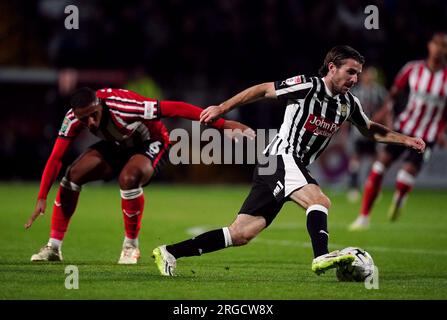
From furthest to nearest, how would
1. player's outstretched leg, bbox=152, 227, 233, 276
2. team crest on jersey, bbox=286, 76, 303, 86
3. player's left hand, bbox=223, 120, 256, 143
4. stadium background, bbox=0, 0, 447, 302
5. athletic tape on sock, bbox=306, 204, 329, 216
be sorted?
1. stadium background, bbox=0, 0, 447, 302
2. player's left hand, bbox=223, 120, 256, 143
3. player's outstretched leg, bbox=152, 227, 233, 276
4. team crest on jersey, bbox=286, 76, 303, 86
5. athletic tape on sock, bbox=306, 204, 329, 216

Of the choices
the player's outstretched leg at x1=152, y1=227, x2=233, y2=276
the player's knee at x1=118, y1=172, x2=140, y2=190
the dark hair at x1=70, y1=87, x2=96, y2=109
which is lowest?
the player's outstretched leg at x1=152, y1=227, x2=233, y2=276

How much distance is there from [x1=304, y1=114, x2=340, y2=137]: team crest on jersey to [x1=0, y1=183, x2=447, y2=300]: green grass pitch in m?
1.17

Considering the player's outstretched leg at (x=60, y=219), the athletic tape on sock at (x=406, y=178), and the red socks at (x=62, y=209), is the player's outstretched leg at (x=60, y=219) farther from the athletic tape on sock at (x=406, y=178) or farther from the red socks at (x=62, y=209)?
the athletic tape on sock at (x=406, y=178)

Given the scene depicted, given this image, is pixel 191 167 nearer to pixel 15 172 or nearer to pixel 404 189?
pixel 15 172

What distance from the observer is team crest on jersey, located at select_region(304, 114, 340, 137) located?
7.19 metres

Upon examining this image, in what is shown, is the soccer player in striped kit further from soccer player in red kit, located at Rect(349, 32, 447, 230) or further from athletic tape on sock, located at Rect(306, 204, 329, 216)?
soccer player in red kit, located at Rect(349, 32, 447, 230)

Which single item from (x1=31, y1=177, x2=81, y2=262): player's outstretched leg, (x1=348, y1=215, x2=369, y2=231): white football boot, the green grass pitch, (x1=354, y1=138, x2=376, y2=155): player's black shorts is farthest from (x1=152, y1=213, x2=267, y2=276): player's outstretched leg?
(x1=354, y1=138, x2=376, y2=155): player's black shorts

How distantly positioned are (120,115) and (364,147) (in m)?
11.9

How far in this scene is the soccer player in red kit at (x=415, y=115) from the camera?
12320 mm

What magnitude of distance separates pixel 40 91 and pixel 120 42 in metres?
2.61

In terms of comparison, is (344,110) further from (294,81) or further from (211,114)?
(211,114)

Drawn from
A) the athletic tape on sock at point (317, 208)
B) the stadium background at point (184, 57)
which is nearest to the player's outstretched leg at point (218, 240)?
the athletic tape on sock at point (317, 208)

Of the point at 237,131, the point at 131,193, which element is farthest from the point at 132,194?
the point at 237,131

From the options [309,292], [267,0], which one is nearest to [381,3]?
[267,0]
